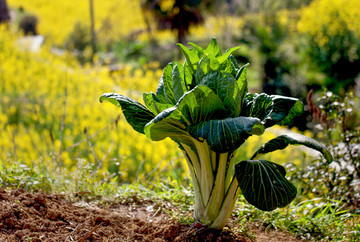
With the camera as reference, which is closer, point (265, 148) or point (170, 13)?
point (265, 148)

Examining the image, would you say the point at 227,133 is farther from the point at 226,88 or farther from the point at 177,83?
the point at 177,83

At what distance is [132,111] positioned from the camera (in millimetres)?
1647

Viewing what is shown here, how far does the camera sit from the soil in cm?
160

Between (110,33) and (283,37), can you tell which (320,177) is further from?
(110,33)

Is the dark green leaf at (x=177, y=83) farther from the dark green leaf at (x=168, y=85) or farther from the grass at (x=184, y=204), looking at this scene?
the grass at (x=184, y=204)

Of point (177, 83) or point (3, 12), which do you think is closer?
point (177, 83)

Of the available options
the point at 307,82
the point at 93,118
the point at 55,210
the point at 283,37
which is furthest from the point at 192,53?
the point at 283,37

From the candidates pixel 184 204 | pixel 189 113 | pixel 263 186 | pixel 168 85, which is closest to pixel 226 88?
pixel 189 113

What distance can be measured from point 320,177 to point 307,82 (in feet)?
22.9

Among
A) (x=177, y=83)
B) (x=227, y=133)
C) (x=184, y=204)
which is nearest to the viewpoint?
(x=227, y=133)

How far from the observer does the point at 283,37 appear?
45.1 feet

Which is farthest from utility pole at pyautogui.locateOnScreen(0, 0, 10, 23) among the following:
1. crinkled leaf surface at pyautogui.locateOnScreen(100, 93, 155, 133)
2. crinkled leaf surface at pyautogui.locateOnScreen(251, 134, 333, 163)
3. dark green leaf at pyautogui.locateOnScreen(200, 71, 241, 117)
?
crinkled leaf surface at pyautogui.locateOnScreen(251, 134, 333, 163)

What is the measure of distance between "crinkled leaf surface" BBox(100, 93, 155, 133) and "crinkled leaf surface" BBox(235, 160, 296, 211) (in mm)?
466

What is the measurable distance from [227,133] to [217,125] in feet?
0.19
